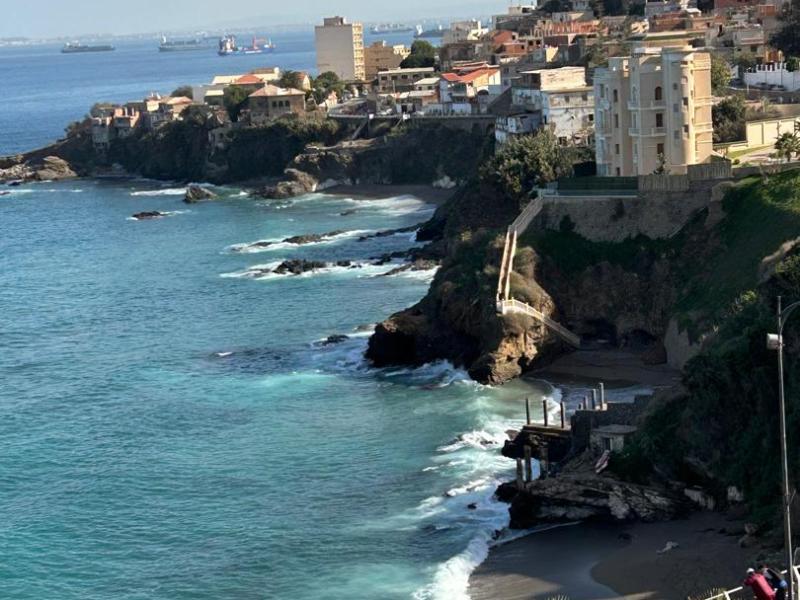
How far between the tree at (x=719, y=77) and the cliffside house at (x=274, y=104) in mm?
63406

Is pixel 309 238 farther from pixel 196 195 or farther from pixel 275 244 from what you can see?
pixel 196 195

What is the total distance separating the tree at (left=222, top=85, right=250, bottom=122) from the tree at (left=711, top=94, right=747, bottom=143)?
77.5 metres

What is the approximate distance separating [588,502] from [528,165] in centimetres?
3628

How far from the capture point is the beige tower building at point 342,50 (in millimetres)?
179875

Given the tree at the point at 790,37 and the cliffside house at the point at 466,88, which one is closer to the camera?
the tree at the point at 790,37

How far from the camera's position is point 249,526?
4312 cm

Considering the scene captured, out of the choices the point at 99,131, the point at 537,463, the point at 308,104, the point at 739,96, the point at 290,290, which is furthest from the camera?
the point at 99,131

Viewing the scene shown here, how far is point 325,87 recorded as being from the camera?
152125 mm

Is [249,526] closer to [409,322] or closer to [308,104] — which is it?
[409,322]

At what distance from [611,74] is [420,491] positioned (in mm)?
27291

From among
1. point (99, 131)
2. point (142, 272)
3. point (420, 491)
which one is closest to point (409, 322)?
point (420, 491)

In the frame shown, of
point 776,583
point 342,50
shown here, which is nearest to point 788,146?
point 776,583

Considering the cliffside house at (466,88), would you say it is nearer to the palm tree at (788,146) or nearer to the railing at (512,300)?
the railing at (512,300)

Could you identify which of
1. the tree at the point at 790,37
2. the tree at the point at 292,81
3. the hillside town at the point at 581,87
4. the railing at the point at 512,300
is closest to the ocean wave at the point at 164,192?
the hillside town at the point at 581,87
